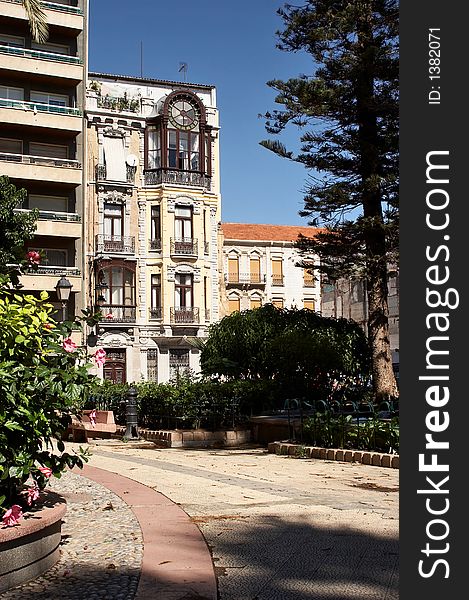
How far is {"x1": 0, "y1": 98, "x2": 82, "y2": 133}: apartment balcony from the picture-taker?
40188 mm

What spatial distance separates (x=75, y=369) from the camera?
19.9ft

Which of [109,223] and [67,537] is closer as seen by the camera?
[67,537]

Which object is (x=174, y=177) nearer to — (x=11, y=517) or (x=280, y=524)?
(x=280, y=524)

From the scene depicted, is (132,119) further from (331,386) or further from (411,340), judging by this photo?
(411,340)

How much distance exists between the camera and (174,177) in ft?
155

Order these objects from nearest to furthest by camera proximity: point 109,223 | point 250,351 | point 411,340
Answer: point 411,340 < point 250,351 < point 109,223

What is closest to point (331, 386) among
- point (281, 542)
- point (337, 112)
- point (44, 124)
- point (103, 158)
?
point (337, 112)


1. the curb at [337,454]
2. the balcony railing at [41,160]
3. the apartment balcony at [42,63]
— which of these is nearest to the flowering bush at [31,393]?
the curb at [337,454]

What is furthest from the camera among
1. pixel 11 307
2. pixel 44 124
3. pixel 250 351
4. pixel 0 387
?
pixel 44 124

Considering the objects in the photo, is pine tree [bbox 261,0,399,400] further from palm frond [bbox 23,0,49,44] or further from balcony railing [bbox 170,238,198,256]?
balcony railing [bbox 170,238,198,256]

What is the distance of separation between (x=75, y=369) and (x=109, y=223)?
40.3 meters

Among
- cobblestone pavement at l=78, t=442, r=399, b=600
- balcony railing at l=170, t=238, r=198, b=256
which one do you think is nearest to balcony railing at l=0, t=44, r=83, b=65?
balcony railing at l=170, t=238, r=198, b=256

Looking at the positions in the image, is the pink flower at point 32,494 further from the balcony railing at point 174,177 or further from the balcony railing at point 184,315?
the balcony railing at point 174,177

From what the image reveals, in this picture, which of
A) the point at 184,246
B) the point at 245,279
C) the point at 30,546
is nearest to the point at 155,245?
the point at 184,246
